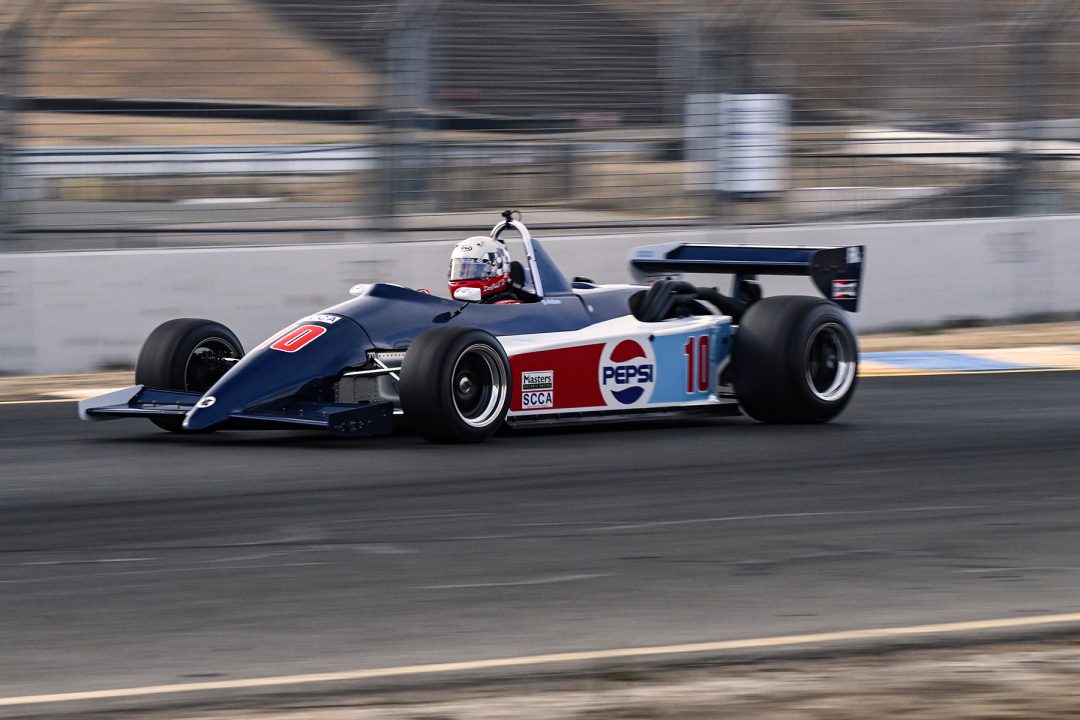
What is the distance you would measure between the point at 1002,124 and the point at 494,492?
32.0ft

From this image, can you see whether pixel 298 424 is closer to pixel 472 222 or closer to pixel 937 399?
pixel 937 399

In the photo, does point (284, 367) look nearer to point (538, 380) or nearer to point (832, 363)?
point (538, 380)

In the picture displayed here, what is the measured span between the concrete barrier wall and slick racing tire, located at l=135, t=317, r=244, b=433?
3.57 m

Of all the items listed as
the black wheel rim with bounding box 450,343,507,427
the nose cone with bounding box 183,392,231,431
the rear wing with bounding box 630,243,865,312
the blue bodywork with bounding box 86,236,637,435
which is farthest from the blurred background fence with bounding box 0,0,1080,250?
the black wheel rim with bounding box 450,343,507,427

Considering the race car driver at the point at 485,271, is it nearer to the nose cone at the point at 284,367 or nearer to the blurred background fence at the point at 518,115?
the nose cone at the point at 284,367

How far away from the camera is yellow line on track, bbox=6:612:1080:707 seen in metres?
4.51

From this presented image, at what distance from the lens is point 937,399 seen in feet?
36.4

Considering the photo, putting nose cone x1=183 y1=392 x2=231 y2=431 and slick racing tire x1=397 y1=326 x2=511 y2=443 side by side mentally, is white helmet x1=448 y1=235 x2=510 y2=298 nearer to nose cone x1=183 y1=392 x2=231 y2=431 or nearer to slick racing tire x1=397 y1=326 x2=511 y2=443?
slick racing tire x1=397 y1=326 x2=511 y2=443

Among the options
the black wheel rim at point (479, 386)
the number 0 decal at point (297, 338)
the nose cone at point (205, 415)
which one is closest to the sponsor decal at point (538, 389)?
the black wheel rim at point (479, 386)

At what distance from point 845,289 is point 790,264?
1.23 ft

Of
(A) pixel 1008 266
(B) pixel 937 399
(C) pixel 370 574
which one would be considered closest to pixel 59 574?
(C) pixel 370 574

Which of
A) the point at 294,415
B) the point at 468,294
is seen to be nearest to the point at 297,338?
the point at 294,415

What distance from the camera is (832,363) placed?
9.94 meters

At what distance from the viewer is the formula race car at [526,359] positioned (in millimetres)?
8516
